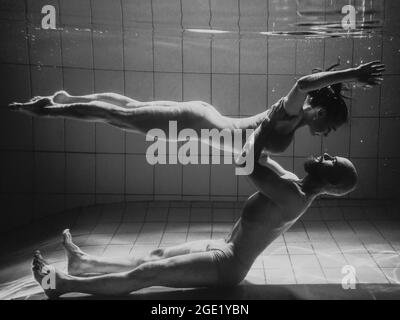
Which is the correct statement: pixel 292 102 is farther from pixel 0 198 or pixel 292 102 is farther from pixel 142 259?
pixel 0 198

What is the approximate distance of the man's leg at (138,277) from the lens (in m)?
1.75

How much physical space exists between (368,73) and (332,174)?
1.39 ft

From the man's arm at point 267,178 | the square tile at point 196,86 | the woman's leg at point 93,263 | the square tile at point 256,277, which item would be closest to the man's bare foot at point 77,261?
the woman's leg at point 93,263

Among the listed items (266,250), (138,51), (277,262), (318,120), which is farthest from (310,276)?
(138,51)

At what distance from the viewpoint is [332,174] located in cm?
172

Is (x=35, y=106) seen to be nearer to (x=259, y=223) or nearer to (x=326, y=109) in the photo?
(x=259, y=223)

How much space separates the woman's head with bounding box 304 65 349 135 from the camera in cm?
166

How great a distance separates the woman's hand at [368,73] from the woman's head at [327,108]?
0.51ft

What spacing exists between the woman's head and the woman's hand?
155 mm

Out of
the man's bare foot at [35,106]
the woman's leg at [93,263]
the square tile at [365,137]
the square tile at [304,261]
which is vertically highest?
the man's bare foot at [35,106]

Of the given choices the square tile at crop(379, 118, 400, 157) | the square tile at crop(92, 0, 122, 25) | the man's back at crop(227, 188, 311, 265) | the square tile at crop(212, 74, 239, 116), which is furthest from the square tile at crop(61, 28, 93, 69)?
the square tile at crop(379, 118, 400, 157)

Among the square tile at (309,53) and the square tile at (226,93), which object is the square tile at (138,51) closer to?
the square tile at (226,93)

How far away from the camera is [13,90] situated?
9.01 feet

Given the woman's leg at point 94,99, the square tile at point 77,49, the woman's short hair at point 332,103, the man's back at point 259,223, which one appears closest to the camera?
the woman's short hair at point 332,103
